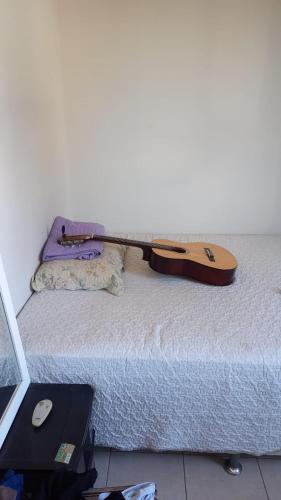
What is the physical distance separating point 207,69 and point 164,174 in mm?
662

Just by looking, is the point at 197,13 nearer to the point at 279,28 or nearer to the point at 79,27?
the point at 279,28

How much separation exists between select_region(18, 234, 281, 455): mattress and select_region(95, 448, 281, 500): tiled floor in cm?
9

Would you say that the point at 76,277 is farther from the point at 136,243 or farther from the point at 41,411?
the point at 41,411

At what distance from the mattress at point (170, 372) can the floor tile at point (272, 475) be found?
9cm

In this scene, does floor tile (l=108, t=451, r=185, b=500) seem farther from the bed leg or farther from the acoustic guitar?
the acoustic guitar

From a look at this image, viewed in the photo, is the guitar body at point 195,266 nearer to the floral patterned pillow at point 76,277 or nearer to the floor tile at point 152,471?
the floral patterned pillow at point 76,277

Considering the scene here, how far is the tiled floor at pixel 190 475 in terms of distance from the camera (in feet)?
4.15

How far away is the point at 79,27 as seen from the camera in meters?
2.03

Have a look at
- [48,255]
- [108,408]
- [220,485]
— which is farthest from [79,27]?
[220,485]

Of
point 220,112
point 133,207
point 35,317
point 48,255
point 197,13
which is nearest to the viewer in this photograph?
point 35,317

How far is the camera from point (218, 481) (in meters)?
1.30

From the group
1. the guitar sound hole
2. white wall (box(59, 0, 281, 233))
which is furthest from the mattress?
white wall (box(59, 0, 281, 233))

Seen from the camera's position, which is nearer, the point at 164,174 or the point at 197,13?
the point at 197,13

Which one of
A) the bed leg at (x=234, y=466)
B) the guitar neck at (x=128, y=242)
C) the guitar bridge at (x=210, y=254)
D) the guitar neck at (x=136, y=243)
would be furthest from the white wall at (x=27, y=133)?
the bed leg at (x=234, y=466)
